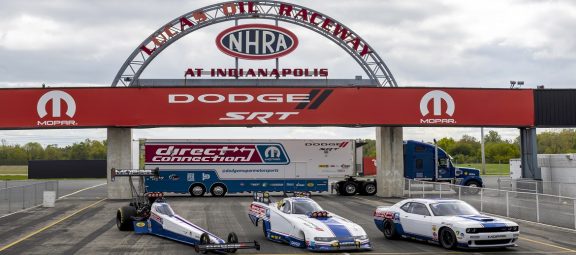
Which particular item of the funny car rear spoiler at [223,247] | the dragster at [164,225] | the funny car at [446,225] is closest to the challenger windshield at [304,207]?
the dragster at [164,225]

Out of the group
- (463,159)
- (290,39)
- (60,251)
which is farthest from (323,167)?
(463,159)

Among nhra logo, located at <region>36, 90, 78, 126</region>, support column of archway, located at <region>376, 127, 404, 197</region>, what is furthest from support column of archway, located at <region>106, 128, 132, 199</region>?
support column of archway, located at <region>376, 127, 404, 197</region>

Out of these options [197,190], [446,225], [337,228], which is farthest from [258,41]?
[446,225]

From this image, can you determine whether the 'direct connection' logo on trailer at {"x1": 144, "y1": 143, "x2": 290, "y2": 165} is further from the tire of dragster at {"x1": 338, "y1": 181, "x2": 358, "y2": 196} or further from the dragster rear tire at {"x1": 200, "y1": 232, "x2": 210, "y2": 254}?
the dragster rear tire at {"x1": 200, "y1": 232, "x2": 210, "y2": 254}

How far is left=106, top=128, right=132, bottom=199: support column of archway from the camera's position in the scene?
4178 centimetres

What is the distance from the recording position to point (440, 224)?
18781 mm

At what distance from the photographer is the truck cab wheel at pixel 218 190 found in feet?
146

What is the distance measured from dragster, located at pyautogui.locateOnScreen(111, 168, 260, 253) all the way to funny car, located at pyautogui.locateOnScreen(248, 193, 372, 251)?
1530 millimetres

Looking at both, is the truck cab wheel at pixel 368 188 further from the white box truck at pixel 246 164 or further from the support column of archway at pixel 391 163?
the support column of archway at pixel 391 163

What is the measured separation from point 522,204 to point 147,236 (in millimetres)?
15847

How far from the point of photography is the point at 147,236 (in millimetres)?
22203

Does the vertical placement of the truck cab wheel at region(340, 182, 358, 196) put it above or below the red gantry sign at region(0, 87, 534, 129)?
below

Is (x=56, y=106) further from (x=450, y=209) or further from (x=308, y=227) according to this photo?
(x=450, y=209)

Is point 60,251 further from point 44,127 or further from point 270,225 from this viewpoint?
point 44,127
